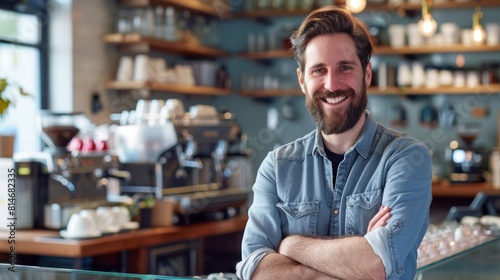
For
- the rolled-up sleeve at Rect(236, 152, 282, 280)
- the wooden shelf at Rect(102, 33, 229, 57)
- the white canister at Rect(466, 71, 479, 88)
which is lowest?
the rolled-up sleeve at Rect(236, 152, 282, 280)

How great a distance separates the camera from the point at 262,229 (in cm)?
216

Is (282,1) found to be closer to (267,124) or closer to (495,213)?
(267,124)

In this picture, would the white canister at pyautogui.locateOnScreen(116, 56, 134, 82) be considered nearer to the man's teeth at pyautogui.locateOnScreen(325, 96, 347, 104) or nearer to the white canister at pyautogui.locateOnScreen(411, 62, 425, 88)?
the white canister at pyautogui.locateOnScreen(411, 62, 425, 88)

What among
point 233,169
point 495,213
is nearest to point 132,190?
point 233,169

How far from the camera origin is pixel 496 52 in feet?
23.9

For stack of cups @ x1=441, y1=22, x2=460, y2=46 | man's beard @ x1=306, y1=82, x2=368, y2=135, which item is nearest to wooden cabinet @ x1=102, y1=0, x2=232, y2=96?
stack of cups @ x1=441, y1=22, x2=460, y2=46

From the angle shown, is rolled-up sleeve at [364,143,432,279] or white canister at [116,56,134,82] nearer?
rolled-up sleeve at [364,143,432,279]

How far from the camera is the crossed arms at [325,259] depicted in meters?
1.95

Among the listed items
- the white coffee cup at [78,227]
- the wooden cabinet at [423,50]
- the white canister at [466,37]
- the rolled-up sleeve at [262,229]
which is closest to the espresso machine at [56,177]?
the white coffee cup at [78,227]

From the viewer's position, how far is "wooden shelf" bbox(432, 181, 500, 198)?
6792 millimetres

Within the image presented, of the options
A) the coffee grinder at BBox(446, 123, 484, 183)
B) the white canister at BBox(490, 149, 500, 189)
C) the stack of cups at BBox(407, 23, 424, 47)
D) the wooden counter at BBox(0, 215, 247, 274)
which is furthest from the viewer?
the stack of cups at BBox(407, 23, 424, 47)

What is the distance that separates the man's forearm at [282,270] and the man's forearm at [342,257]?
0.6 inches

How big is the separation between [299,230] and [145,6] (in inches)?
190

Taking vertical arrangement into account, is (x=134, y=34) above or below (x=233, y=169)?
above
